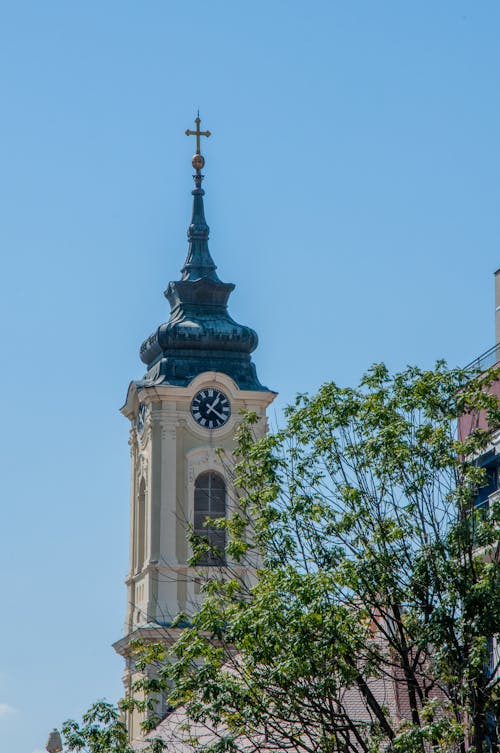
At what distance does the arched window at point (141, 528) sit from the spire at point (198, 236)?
26.2 feet

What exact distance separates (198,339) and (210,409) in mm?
2683

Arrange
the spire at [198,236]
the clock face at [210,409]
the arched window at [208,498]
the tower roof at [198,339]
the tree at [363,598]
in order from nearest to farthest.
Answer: the tree at [363,598] → the arched window at [208,498] → the clock face at [210,409] → the tower roof at [198,339] → the spire at [198,236]

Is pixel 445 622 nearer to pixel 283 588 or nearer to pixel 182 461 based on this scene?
pixel 283 588

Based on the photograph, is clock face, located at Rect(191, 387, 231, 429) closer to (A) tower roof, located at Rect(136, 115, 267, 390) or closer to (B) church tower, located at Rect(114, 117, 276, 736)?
(B) church tower, located at Rect(114, 117, 276, 736)

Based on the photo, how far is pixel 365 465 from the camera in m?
31.9

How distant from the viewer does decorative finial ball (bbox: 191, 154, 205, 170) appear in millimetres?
77188

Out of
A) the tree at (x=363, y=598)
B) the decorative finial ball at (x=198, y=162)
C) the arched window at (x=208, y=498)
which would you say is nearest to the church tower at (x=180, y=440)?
the arched window at (x=208, y=498)

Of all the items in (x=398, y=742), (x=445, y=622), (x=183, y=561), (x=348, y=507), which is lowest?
(x=398, y=742)

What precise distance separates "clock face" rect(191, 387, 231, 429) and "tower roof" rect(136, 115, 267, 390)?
789mm

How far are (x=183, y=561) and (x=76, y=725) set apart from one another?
36290mm

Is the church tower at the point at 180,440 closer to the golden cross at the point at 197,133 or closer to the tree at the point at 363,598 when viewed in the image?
the golden cross at the point at 197,133

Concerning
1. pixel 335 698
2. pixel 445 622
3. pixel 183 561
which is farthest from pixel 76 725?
pixel 183 561

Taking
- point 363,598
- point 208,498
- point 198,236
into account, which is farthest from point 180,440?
point 363,598

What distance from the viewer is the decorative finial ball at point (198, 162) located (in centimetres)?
7719
